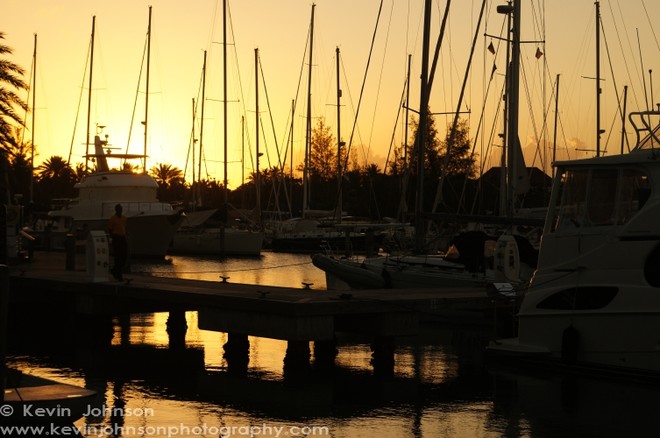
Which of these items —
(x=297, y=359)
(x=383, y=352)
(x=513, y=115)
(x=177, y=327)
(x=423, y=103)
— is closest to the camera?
(x=297, y=359)

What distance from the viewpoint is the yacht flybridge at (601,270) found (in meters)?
17.5

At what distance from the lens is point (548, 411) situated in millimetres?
16953

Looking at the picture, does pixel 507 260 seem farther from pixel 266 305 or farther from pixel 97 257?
pixel 97 257

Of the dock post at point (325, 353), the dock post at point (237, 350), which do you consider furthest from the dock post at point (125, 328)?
the dock post at point (325, 353)

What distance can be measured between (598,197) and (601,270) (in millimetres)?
1257

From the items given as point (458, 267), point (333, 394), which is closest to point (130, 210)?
point (458, 267)

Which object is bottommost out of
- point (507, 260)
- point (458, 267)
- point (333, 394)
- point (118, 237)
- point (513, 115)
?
point (333, 394)

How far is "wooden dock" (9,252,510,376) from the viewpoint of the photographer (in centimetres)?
1948

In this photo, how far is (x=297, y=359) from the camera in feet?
65.8

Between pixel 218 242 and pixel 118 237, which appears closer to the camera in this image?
pixel 118 237

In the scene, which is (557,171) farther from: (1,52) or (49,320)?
(1,52)

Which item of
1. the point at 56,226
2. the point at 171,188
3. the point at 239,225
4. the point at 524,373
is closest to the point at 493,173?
Result: the point at 239,225

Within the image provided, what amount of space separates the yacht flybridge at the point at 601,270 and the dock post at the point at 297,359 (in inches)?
142

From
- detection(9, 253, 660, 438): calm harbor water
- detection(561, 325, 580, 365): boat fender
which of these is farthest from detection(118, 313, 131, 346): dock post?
detection(561, 325, 580, 365): boat fender
